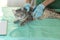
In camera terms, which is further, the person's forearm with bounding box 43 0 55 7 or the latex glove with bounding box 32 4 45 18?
the person's forearm with bounding box 43 0 55 7

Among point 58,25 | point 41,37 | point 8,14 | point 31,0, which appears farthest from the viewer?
point 31,0

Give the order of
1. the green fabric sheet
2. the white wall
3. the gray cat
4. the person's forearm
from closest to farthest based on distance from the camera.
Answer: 1. the green fabric sheet
2. the gray cat
3. the person's forearm
4. the white wall

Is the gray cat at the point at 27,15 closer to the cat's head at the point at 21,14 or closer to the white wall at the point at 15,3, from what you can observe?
the cat's head at the point at 21,14

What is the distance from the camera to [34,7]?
149cm

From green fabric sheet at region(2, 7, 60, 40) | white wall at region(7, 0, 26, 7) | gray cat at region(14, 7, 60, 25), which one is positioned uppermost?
white wall at region(7, 0, 26, 7)

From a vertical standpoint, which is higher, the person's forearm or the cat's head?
the person's forearm

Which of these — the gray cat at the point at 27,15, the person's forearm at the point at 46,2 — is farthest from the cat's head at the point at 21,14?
the person's forearm at the point at 46,2

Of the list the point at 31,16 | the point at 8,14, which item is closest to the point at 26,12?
the point at 31,16

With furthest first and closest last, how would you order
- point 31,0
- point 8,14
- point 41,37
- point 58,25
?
point 31,0
point 8,14
point 58,25
point 41,37

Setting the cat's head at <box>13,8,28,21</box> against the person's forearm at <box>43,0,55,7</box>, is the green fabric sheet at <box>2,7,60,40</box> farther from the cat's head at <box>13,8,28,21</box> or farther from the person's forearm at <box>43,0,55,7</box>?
the person's forearm at <box>43,0,55,7</box>

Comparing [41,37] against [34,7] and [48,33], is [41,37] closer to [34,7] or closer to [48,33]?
[48,33]

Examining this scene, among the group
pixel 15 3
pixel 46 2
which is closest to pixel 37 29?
pixel 46 2

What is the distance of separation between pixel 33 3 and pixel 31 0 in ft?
0.13

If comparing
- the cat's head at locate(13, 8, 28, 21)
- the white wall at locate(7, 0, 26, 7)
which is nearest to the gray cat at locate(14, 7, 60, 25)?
the cat's head at locate(13, 8, 28, 21)
